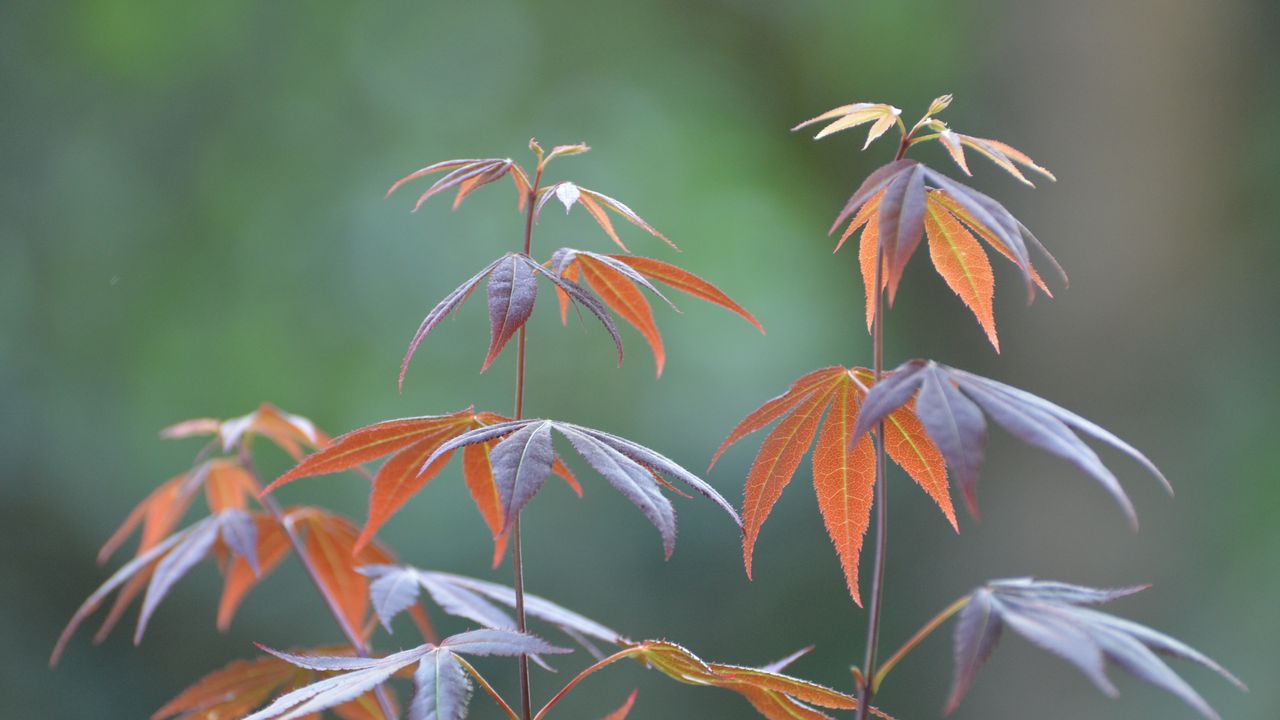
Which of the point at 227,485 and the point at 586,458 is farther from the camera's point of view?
the point at 227,485

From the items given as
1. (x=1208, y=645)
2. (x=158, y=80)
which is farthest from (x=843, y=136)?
(x=158, y=80)

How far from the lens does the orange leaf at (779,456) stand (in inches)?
23.5

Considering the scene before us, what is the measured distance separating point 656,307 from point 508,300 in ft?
6.64

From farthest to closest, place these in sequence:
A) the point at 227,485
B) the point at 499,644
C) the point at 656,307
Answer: the point at 656,307
the point at 227,485
the point at 499,644

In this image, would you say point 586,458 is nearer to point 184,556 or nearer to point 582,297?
point 582,297

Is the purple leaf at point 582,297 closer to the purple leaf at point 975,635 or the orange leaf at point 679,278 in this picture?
the orange leaf at point 679,278

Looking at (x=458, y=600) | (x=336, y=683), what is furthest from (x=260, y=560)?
(x=336, y=683)

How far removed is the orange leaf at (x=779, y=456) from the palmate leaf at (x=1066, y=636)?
0.15 meters

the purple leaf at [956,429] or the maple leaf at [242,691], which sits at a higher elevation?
the purple leaf at [956,429]

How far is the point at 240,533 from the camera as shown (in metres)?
0.83

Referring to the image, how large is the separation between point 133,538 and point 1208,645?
240 cm

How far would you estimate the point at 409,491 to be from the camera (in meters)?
0.65

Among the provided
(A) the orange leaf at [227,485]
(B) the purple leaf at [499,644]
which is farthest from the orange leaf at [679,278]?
(A) the orange leaf at [227,485]

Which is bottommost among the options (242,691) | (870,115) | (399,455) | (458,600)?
(242,691)
